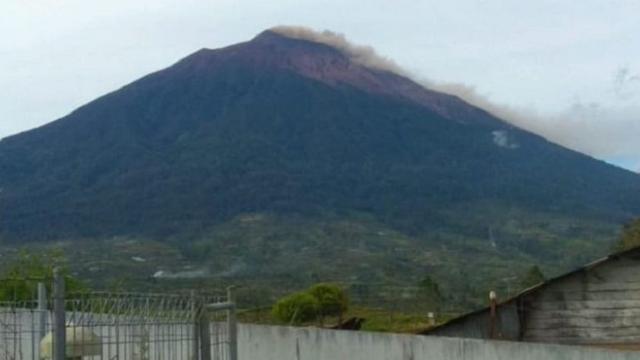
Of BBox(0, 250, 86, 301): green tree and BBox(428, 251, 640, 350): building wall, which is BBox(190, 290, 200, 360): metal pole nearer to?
BBox(428, 251, 640, 350): building wall

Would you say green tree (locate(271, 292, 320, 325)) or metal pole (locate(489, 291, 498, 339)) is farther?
green tree (locate(271, 292, 320, 325))

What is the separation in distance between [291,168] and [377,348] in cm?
12731

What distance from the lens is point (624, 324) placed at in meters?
14.9

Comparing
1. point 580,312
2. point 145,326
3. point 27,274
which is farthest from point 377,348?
point 27,274

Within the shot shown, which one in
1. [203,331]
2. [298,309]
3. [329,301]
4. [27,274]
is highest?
[27,274]

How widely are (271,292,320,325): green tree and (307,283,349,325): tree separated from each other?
0.19 metres

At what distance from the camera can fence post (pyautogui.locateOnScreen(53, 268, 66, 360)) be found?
7.62 metres

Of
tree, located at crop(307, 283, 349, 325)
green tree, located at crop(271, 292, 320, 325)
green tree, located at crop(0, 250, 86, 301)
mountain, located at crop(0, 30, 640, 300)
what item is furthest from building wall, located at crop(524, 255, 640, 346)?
mountain, located at crop(0, 30, 640, 300)

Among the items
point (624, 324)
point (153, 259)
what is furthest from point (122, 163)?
point (624, 324)

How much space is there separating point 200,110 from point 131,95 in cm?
1486

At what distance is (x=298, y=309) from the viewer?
34.8 meters

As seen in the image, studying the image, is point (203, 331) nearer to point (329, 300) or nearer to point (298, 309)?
point (298, 309)

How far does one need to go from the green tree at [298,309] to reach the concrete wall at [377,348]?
1808 centimetres

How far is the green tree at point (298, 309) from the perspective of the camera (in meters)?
34.1
